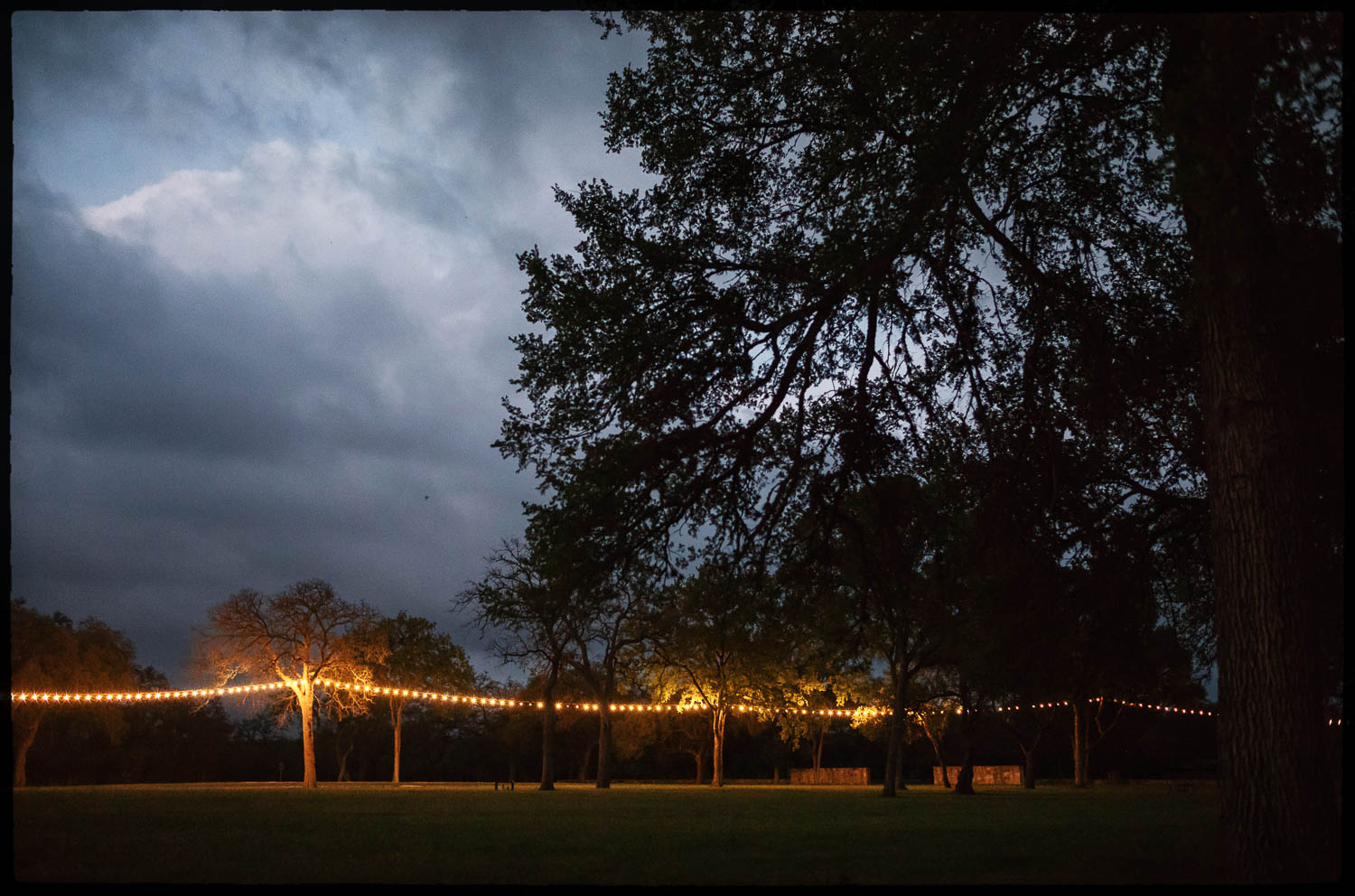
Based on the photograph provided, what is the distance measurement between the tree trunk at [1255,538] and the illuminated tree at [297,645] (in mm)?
38303

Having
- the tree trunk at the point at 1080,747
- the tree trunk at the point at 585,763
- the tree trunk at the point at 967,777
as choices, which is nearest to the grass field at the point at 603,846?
the tree trunk at the point at 967,777

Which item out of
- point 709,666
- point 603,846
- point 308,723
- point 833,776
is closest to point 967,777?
point 709,666

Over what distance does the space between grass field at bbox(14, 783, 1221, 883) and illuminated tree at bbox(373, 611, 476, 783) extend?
34.9 meters

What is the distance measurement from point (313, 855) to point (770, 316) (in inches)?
271

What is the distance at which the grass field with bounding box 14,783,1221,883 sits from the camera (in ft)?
30.3

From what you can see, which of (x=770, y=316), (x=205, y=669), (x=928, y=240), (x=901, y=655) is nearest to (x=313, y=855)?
(x=770, y=316)

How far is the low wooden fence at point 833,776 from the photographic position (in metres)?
61.0

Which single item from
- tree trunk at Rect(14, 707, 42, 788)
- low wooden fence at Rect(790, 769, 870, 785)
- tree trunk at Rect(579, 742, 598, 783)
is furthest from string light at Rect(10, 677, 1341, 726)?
tree trunk at Rect(579, 742, 598, 783)

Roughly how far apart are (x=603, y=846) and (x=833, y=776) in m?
54.1

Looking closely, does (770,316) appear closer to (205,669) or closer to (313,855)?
(313,855)

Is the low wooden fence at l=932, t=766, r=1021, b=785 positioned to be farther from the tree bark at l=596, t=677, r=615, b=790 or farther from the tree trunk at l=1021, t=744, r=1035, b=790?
the tree bark at l=596, t=677, r=615, b=790

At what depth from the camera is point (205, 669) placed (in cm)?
4109

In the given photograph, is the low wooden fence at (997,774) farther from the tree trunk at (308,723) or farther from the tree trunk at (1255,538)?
the tree trunk at (1255,538)

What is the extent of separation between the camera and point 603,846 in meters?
12.2
